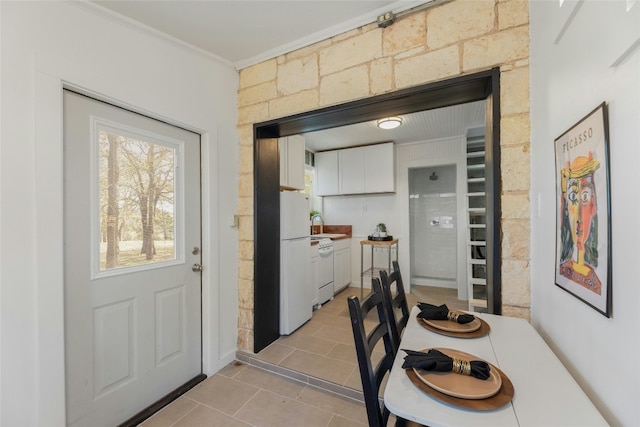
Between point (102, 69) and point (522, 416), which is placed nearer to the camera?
point (522, 416)

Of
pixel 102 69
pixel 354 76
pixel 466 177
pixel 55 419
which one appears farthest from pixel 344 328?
pixel 102 69

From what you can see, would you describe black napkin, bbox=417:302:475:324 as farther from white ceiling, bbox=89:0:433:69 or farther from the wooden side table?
the wooden side table

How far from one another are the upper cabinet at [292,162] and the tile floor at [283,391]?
171cm

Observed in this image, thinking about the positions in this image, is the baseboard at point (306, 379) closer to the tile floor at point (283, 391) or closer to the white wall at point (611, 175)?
the tile floor at point (283, 391)

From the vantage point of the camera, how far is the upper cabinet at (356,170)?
13.7 feet

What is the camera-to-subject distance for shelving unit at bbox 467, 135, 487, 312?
3086mm

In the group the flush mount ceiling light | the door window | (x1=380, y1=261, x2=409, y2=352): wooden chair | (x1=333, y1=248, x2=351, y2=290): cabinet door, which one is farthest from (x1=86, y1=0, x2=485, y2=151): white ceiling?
(x1=333, y1=248, x2=351, y2=290): cabinet door

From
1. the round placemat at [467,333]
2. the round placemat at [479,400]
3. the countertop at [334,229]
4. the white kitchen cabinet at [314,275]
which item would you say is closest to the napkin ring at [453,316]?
the round placemat at [467,333]

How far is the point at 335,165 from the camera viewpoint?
15.1 feet

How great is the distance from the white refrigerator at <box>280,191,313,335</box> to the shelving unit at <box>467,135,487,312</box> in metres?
1.84

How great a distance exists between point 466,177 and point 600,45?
3.29m

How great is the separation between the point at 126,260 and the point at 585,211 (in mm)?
2334

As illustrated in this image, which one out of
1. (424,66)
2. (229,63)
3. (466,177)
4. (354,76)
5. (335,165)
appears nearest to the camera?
(424,66)

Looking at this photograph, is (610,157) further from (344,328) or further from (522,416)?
(344,328)
